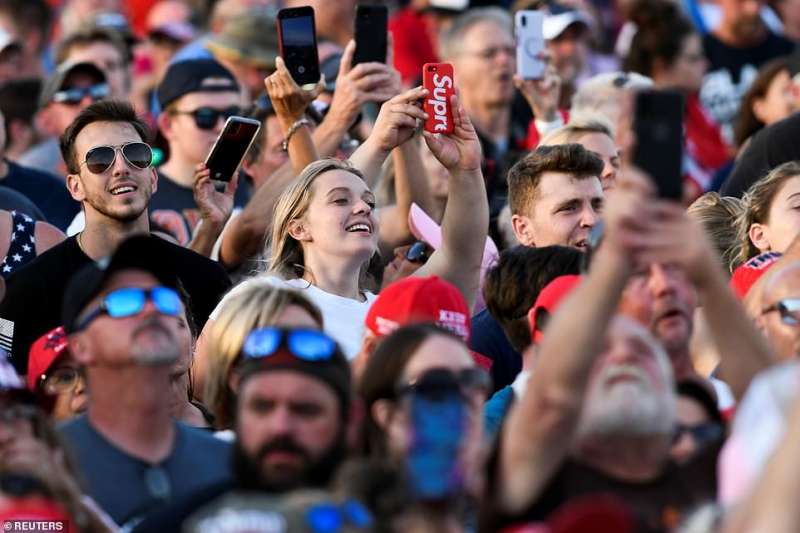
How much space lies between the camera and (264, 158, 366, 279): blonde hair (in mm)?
7598

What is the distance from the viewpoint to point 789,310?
5.83 meters

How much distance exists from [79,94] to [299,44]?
262 centimetres

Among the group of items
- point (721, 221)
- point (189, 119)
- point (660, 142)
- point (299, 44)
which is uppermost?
point (660, 142)

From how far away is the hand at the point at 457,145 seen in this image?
296 inches

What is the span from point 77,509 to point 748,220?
388cm

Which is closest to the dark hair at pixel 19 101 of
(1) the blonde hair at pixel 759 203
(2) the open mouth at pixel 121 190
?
(2) the open mouth at pixel 121 190

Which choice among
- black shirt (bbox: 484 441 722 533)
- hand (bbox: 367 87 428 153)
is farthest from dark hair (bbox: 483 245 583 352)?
black shirt (bbox: 484 441 722 533)

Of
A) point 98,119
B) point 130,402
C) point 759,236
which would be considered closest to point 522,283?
point 130,402

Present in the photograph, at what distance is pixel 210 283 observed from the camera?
298 inches

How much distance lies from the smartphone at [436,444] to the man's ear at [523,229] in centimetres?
335

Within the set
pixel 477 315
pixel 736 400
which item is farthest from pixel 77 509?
pixel 477 315

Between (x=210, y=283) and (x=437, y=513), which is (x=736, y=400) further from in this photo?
(x=210, y=283)

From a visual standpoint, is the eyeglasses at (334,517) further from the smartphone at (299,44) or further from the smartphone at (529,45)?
the smartphone at (529,45)

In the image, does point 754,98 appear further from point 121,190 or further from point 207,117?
point 121,190
